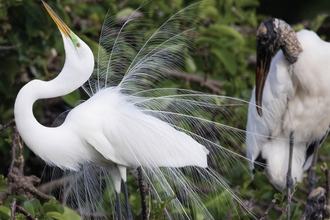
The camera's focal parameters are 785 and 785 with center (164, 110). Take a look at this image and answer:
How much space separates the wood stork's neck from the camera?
414 centimetres

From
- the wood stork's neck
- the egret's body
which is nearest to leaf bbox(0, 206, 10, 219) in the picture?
the egret's body

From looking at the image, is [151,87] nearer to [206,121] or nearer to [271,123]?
[206,121]

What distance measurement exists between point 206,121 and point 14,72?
1378 millimetres

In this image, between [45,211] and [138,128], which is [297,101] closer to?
[138,128]

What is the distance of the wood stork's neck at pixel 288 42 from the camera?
163 inches

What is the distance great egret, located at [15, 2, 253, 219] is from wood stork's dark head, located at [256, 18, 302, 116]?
116 cm

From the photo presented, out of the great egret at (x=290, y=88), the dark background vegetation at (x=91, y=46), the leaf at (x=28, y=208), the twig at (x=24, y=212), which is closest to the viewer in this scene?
the twig at (x=24, y=212)

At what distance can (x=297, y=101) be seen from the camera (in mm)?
4203

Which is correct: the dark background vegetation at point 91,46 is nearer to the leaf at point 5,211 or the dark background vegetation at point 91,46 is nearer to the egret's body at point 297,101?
the egret's body at point 297,101

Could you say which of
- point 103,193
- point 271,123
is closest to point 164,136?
point 103,193

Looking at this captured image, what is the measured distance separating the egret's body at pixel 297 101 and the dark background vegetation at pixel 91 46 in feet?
0.44

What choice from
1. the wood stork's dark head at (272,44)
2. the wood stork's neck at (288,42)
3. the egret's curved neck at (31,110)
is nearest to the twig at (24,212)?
the egret's curved neck at (31,110)

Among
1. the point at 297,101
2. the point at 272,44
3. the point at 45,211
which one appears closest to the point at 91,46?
the point at 272,44

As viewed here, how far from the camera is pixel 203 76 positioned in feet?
13.9
